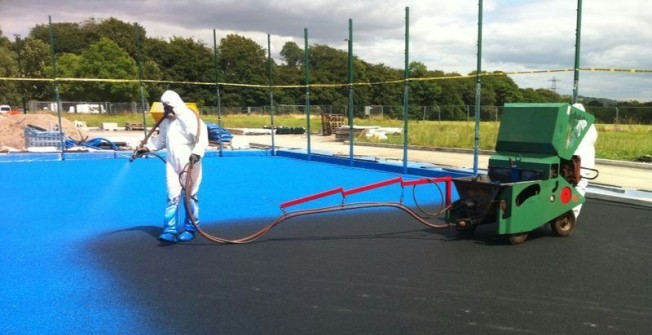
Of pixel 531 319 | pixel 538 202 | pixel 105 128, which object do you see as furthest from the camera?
pixel 105 128

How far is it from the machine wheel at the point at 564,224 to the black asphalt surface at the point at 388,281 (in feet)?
0.44

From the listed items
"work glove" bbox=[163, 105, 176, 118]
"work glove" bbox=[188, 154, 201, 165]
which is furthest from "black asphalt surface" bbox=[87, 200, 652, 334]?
"work glove" bbox=[163, 105, 176, 118]

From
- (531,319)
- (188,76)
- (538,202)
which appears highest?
(188,76)

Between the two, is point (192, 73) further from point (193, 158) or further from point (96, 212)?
point (193, 158)

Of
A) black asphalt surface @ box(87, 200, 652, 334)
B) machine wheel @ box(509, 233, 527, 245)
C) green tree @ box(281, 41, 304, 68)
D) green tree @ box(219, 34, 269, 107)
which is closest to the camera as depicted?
black asphalt surface @ box(87, 200, 652, 334)

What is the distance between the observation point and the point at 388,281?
4.85 meters

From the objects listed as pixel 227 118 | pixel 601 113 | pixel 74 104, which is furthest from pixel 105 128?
pixel 601 113

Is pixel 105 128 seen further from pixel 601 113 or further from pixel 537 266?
pixel 537 266

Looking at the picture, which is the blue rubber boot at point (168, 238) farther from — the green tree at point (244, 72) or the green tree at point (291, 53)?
the green tree at point (291, 53)

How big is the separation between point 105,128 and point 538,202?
39092mm

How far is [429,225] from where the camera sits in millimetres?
6602

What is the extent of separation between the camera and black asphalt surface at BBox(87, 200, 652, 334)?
394 cm

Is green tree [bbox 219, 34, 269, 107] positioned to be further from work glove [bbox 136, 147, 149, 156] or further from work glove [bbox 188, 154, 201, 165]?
work glove [bbox 188, 154, 201, 165]

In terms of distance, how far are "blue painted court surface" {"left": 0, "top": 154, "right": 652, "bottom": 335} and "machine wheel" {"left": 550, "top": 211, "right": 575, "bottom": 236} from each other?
0.32ft
